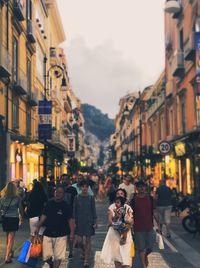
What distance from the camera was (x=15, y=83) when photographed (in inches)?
1038

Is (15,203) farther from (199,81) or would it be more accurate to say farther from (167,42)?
(167,42)

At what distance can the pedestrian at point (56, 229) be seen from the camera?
25.8 feet

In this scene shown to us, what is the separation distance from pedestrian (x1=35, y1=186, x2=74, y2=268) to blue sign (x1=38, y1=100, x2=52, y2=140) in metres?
16.8

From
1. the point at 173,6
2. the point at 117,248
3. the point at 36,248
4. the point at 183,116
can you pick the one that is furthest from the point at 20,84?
the point at 117,248

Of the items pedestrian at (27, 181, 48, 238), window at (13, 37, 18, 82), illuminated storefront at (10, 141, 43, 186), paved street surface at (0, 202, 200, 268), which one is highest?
window at (13, 37, 18, 82)

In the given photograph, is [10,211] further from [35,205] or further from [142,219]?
[142,219]

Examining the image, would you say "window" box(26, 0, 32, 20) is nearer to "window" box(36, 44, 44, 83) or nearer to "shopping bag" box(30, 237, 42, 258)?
"window" box(36, 44, 44, 83)

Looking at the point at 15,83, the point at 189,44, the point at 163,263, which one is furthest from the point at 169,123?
the point at 163,263

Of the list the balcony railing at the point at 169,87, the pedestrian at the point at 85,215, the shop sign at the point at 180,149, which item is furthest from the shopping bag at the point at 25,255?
the balcony railing at the point at 169,87

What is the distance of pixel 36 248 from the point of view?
7941mm

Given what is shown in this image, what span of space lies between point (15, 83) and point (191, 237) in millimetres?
15495

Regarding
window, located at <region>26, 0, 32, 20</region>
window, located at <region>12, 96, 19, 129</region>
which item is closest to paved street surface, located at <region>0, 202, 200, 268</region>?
window, located at <region>12, 96, 19, 129</region>

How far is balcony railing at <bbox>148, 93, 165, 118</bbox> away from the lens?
41438mm

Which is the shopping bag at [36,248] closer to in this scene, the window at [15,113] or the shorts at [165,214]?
the shorts at [165,214]
